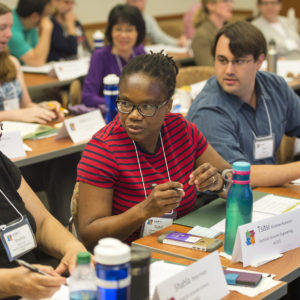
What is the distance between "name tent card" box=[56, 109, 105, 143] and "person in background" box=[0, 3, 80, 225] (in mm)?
313

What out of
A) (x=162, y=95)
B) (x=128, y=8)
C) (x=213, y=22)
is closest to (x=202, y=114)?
(x=162, y=95)

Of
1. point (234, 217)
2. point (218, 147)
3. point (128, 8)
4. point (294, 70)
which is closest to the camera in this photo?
point (234, 217)

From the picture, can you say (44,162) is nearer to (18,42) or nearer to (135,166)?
(135,166)

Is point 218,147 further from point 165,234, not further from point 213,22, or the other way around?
point 213,22

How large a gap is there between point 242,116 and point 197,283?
4.66 ft

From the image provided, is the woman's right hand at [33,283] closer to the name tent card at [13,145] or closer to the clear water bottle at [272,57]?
the name tent card at [13,145]

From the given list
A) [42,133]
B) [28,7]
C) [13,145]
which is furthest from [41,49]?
[13,145]

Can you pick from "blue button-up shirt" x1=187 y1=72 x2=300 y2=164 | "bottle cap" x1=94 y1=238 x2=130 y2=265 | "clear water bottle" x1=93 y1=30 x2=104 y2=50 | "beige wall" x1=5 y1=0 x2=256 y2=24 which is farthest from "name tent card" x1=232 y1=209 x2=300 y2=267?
"beige wall" x1=5 y1=0 x2=256 y2=24

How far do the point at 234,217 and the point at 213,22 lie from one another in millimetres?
4355

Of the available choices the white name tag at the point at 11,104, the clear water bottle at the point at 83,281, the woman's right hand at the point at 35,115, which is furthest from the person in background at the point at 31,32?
the clear water bottle at the point at 83,281

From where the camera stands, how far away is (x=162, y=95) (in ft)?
6.75

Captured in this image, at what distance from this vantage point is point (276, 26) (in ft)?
20.9

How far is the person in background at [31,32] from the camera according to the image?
527 cm

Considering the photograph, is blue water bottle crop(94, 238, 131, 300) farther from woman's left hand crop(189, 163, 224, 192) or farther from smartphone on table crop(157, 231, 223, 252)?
woman's left hand crop(189, 163, 224, 192)
